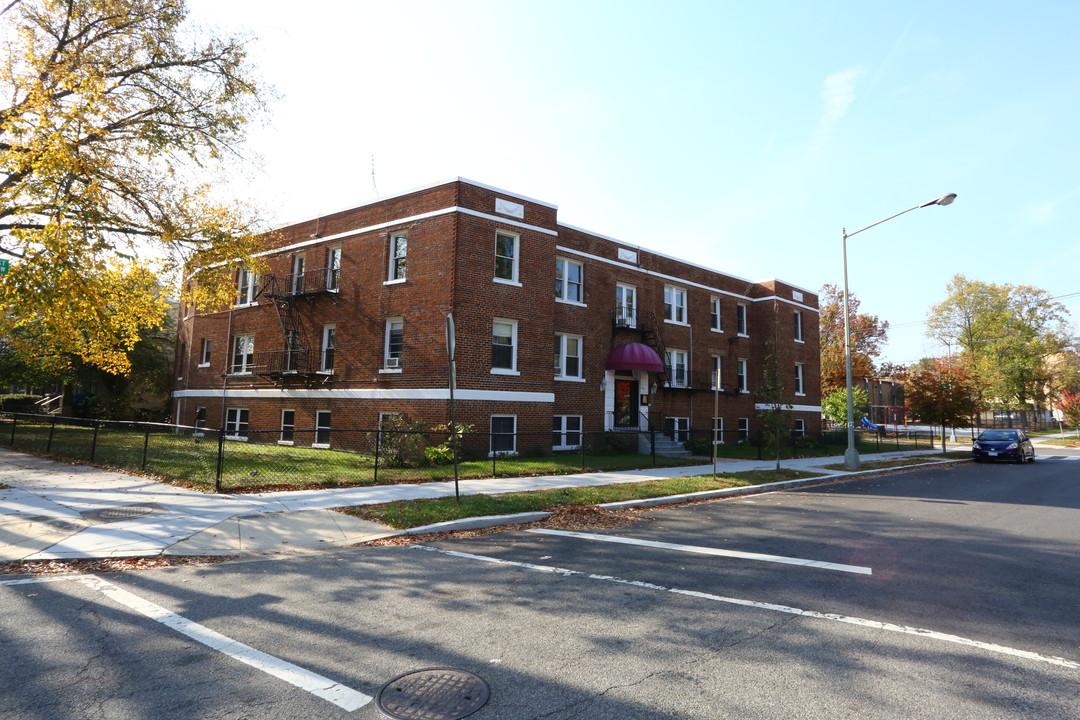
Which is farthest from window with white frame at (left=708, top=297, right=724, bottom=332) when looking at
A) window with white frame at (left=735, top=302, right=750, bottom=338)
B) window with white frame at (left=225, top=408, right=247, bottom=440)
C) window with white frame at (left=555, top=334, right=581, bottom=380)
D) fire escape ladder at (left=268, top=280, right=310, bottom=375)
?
window with white frame at (left=225, top=408, right=247, bottom=440)

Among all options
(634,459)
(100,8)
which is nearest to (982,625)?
(634,459)

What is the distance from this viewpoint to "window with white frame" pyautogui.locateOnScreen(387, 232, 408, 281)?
19797 mm

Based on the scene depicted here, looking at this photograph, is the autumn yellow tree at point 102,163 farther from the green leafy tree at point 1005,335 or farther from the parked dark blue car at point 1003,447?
the green leafy tree at point 1005,335

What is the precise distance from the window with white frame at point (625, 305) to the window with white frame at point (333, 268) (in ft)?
36.6

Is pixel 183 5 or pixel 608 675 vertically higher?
pixel 183 5

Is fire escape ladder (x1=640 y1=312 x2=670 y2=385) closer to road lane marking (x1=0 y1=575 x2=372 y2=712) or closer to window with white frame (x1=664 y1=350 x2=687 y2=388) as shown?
window with white frame (x1=664 y1=350 x2=687 y2=388)

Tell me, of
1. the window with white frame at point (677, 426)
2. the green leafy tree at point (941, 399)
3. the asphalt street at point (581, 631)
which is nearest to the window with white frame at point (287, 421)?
the window with white frame at point (677, 426)

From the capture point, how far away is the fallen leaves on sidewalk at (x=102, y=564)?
6.31 m

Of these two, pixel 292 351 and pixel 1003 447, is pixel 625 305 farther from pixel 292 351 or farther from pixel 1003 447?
pixel 1003 447

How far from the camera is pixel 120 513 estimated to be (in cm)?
888

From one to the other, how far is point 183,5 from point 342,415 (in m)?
12.7

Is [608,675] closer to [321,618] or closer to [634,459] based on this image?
[321,618]

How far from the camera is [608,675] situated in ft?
12.3

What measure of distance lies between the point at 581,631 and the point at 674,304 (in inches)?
914
